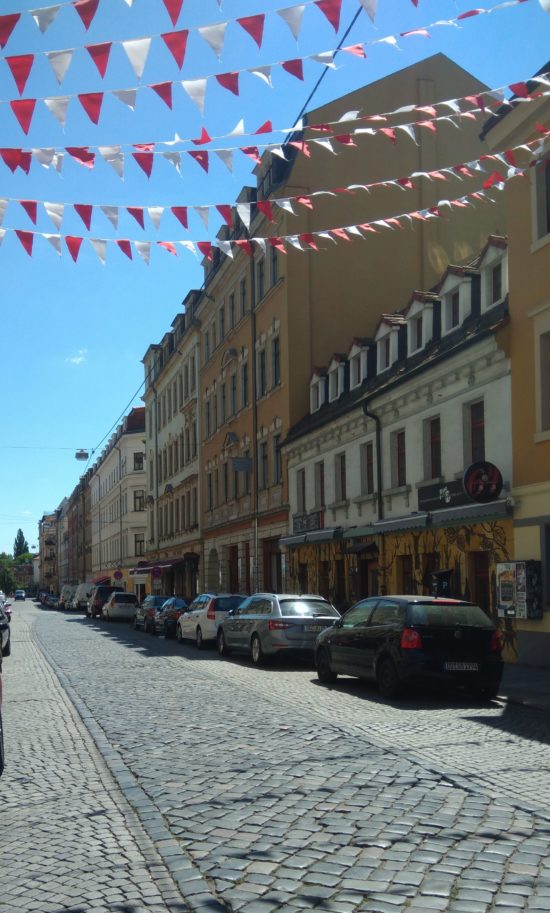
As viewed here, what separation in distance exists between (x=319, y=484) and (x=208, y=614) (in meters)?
7.76

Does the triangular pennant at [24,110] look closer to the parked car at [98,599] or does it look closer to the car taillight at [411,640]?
the car taillight at [411,640]

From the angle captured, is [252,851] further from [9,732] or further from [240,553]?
[240,553]

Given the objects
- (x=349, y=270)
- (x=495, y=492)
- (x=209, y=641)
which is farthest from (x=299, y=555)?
(x=495, y=492)

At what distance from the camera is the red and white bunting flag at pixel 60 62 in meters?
6.66

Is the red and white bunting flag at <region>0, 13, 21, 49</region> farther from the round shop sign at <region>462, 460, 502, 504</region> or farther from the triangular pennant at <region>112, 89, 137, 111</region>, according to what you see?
the round shop sign at <region>462, 460, 502, 504</region>

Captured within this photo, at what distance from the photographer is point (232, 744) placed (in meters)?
9.98

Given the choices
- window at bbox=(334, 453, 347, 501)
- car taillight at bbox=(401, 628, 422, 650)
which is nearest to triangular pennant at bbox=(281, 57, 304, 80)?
car taillight at bbox=(401, 628, 422, 650)

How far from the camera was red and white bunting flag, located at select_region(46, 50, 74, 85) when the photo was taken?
666 cm

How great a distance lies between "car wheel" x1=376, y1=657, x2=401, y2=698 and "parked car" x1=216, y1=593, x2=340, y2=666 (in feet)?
16.4

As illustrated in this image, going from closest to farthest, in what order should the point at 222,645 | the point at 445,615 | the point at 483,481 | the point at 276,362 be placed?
the point at 445,615 < the point at 483,481 < the point at 222,645 < the point at 276,362

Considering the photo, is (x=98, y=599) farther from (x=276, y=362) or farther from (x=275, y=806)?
(x=275, y=806)

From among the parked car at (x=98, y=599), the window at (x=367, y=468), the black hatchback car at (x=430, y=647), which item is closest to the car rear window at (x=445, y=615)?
the black hatchback car at (x=430, y=647)

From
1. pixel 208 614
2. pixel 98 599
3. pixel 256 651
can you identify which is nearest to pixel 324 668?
pixel 256 651

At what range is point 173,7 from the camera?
623cm
